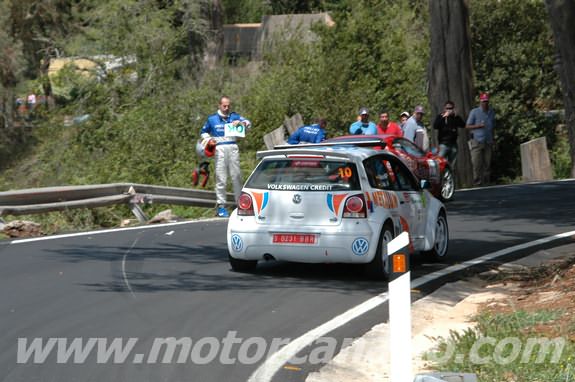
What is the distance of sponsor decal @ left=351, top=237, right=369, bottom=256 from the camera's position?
12328 mm

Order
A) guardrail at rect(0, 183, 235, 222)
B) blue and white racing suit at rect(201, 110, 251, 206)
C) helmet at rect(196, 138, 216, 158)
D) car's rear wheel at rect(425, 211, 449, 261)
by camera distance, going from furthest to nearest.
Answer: blue and white racing suit at rect(201, 110, 251, 206) < helmet at rect(196, 138, 216, 158) < guardrail at rect(0, 183, 235, 222) < car's rear wheel at rect(425, 211, 449, 261)

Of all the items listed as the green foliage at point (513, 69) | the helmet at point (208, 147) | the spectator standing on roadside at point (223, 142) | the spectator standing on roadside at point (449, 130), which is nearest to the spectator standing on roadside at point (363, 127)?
the spectator standing on roadside at point (449, 130)

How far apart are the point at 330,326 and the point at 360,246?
7.78 feet

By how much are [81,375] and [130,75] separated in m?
29.7

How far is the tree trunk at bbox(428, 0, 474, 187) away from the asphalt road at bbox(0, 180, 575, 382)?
35.5 feet

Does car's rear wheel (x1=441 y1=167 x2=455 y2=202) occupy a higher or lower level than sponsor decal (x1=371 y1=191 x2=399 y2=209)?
lower

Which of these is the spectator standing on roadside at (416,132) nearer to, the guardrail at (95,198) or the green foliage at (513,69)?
the guardrail at (95,198)

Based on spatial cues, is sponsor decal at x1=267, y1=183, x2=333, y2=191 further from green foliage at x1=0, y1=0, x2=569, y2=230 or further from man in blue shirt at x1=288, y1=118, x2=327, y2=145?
green foliage at x1=0, y1=0, x2=569, y2=230

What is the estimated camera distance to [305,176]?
41.9 ft

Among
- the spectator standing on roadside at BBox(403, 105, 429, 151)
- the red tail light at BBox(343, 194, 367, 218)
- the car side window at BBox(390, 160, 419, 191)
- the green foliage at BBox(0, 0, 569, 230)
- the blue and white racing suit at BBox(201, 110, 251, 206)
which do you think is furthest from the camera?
the green foliage at BBox(0, 0, 569, 230)

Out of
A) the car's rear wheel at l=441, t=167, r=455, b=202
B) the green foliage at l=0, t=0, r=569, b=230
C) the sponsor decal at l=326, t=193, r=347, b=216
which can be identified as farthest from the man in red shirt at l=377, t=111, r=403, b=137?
the sponsor decal at l=326, t=193, r=347, b=216

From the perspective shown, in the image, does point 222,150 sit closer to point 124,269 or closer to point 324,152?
point 124,269

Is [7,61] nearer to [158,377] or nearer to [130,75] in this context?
[130,75]

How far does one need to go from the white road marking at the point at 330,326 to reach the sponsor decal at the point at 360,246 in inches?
25.4
